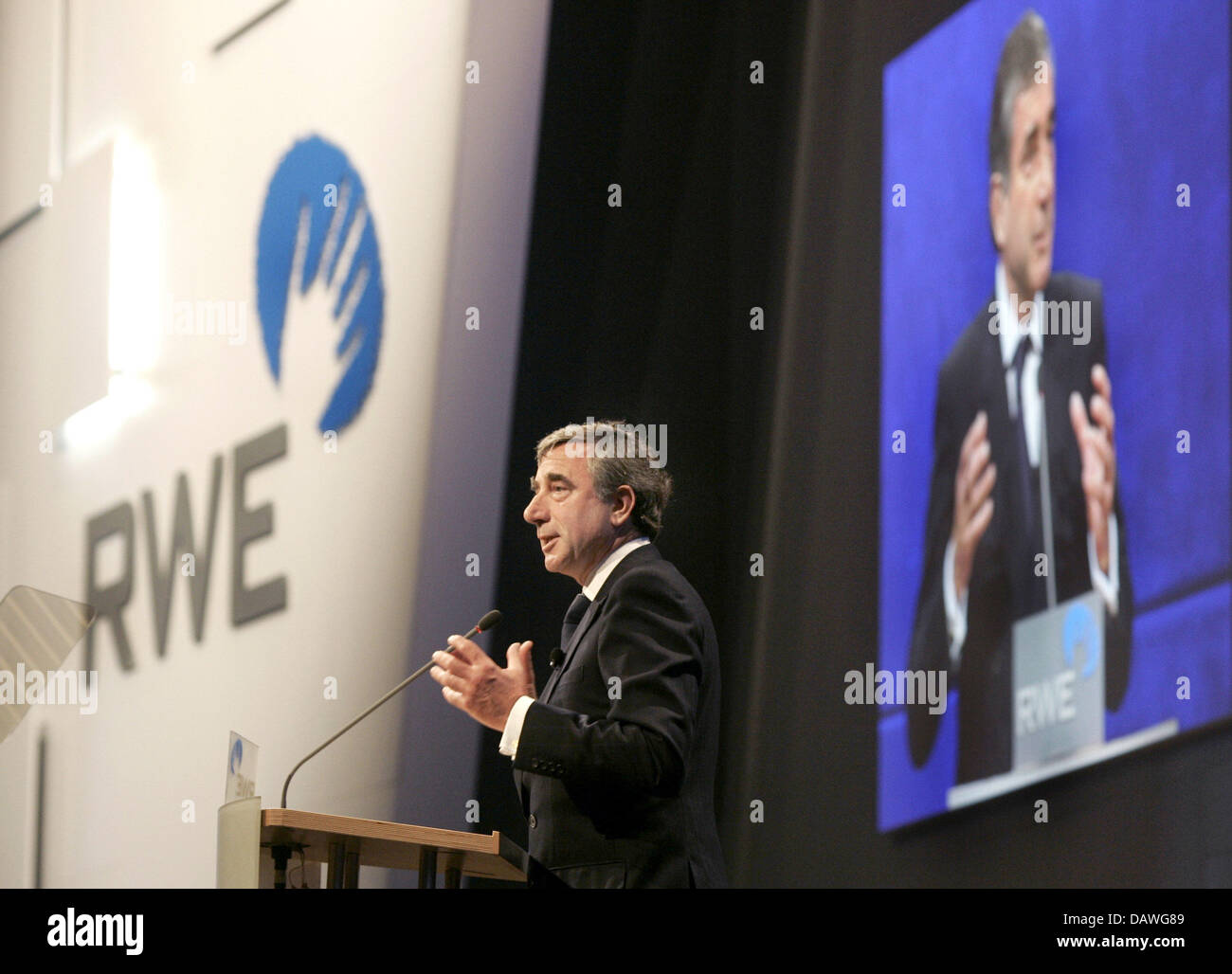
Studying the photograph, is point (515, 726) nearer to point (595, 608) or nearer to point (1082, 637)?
point (595, 608)

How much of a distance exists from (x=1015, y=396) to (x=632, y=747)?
1789 mm

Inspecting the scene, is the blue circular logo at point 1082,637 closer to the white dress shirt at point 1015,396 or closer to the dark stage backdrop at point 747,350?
the white dress shirt at point 1015,396

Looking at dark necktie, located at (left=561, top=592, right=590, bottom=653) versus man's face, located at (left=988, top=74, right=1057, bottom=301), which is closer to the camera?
dark necktie, located at (left=561, top=592, right=590, bottom=653)

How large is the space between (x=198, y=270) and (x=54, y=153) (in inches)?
37.0

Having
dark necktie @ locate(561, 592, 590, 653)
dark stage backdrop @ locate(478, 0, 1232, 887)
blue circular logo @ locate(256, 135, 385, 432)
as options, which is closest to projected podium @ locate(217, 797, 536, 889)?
dark necktie @ locate(561, 592, 590, 653)

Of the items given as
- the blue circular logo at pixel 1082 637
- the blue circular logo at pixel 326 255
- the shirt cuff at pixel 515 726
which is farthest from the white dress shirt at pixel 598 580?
the blue circular logo at pixel 326 255

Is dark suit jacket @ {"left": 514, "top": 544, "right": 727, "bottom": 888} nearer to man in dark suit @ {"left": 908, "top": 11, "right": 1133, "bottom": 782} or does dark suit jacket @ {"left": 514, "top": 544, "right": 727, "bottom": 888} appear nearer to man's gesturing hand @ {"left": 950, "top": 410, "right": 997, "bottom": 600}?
man in dark suit @ {"left": 908, "top": 11, "right": 1133, "bottom": 782}

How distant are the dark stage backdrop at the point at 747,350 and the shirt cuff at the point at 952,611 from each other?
252 mm

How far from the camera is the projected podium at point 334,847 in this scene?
8.10ft

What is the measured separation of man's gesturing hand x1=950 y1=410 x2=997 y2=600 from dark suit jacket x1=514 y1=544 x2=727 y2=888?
138 centimetres

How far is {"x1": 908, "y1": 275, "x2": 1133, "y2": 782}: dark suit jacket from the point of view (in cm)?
376

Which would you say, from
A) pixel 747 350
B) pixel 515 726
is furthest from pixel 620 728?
pixel 747 350

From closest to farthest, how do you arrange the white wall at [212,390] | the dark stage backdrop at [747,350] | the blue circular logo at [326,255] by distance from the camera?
the dark stage backdrop at [747,350], the white wall at [212,390], the blue circular logo at [326,255]
